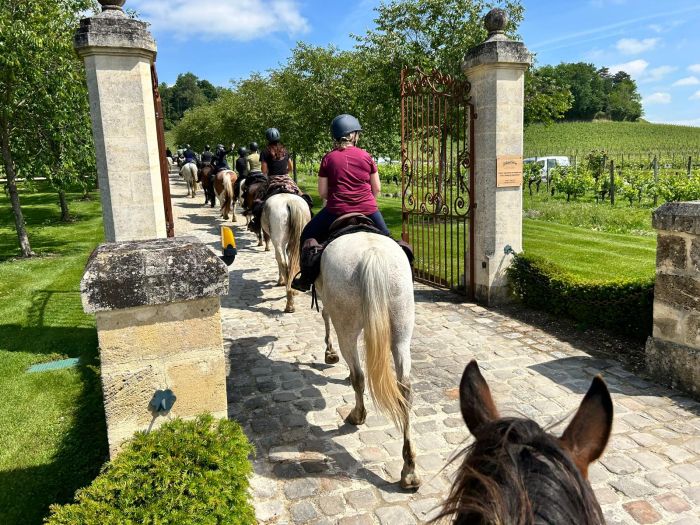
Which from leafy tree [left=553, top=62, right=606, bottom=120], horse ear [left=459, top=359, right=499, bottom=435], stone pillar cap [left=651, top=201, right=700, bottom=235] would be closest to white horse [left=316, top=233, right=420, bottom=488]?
horse ear [left=459, top=359, right=499, bottom=435]

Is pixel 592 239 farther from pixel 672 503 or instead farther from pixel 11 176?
pixel 11 176

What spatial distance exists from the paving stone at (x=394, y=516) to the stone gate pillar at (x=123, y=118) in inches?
167

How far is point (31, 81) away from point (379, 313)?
11.3m

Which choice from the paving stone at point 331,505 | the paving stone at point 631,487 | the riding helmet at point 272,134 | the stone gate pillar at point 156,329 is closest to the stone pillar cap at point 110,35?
the stone gate pillar at point 156,329

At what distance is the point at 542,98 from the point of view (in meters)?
15.6

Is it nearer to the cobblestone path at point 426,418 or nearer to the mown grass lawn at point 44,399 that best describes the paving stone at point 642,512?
the cobblestone path at point 426,418

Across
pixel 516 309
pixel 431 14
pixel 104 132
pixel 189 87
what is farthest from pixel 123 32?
pixel 189 87

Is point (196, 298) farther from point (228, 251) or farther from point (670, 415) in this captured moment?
point (670, 415)

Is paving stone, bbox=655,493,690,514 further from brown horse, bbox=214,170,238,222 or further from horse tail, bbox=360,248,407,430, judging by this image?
brown horse, bbox=214,170,238,222

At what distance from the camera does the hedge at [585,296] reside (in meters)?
6.35

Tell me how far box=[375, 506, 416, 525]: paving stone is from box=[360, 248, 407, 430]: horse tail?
616 mm

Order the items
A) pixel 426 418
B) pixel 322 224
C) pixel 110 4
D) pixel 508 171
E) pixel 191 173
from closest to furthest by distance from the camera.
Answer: pixel 426 418 → pixel 322 224 → pixel 110 4 → pixel 508 171 → pixel 191 173

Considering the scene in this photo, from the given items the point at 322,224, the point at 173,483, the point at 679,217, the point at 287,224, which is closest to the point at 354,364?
the point at 322,224

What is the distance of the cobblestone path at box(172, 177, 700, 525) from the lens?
145 inches
